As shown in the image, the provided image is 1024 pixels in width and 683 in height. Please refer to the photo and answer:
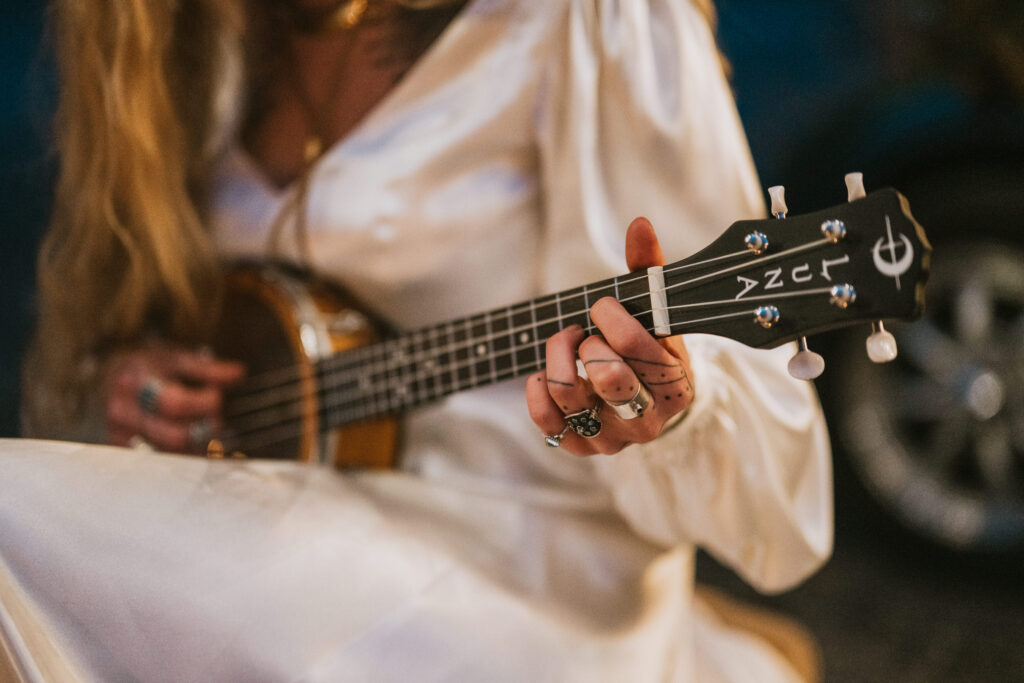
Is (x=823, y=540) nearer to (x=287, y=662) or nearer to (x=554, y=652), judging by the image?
(x=554, y=652)

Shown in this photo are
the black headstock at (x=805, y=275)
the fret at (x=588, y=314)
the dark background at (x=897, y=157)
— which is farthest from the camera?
the dark background at (x=897, y=157)

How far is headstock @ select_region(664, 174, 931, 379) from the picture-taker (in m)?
0.42

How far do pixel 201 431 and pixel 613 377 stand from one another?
0.56 meters

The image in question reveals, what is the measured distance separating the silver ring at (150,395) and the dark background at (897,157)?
75 centimetres

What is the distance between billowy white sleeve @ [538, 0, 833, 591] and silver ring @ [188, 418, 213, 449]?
43cm

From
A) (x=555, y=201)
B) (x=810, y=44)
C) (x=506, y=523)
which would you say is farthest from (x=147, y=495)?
(x=810, y=44)

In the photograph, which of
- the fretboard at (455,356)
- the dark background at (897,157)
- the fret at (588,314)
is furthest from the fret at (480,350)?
the dark background at (897,157)

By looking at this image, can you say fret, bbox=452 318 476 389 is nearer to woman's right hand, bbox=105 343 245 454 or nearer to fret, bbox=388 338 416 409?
fret, bbox=388 338 416 409

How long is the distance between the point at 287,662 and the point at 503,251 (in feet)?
1.28

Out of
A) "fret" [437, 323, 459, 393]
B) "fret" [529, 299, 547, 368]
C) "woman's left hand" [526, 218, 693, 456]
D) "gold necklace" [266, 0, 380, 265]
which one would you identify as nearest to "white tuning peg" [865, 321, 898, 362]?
"woman's left hand" [526, 218, 693, 456]

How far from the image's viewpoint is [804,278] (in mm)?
446

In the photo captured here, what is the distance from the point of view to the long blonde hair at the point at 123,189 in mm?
751

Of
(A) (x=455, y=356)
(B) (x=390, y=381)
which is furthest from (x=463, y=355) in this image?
(B) (x=390, y=381)

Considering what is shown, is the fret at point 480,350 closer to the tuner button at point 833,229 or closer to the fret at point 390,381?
the fret at point 390,381
